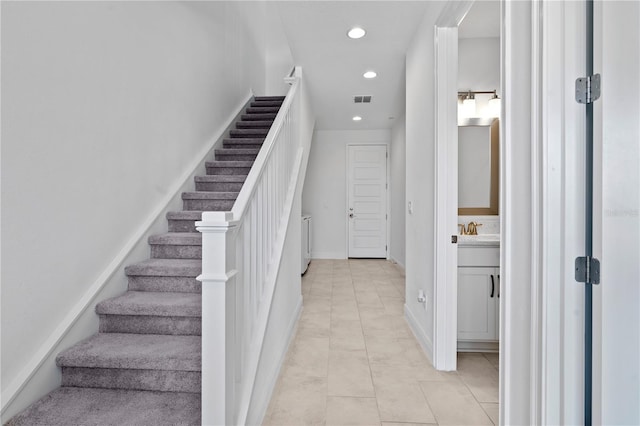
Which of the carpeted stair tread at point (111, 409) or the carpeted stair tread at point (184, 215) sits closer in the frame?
the carpeted stair tread at point (111, 409)

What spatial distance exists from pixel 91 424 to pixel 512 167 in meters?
2.04

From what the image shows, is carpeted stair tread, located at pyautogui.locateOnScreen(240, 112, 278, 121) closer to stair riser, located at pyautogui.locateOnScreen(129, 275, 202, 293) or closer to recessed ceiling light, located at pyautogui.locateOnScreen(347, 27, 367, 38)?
recessed ceiling light, located at pyautogui.locateOnScreen(347, 27, 367, 38)

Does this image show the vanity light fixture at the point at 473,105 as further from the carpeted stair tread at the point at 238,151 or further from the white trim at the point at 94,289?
the white trim at the point at 94,289

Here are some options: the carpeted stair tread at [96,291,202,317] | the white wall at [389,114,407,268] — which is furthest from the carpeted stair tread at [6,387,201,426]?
the white wall at [389,114,407,268]

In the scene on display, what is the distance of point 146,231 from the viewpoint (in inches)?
96.7

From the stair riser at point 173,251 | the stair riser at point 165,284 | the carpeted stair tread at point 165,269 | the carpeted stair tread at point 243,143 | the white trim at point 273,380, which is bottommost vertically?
the white trim at point 273,380

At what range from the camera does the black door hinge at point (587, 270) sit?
1024 millimetres

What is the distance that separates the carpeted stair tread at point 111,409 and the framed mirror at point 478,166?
253 cm

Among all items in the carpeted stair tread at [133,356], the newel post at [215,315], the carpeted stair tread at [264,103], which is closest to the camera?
the newel post at [215,315]

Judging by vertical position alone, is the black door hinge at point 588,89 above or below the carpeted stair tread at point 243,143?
below

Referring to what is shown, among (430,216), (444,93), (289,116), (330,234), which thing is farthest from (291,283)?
(330,234)

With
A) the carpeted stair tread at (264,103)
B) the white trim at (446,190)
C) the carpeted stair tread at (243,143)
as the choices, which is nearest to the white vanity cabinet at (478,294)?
the white trim at (446,190)

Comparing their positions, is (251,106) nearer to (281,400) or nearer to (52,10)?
(52,10)

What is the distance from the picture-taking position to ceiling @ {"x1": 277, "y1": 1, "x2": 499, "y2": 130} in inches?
102
